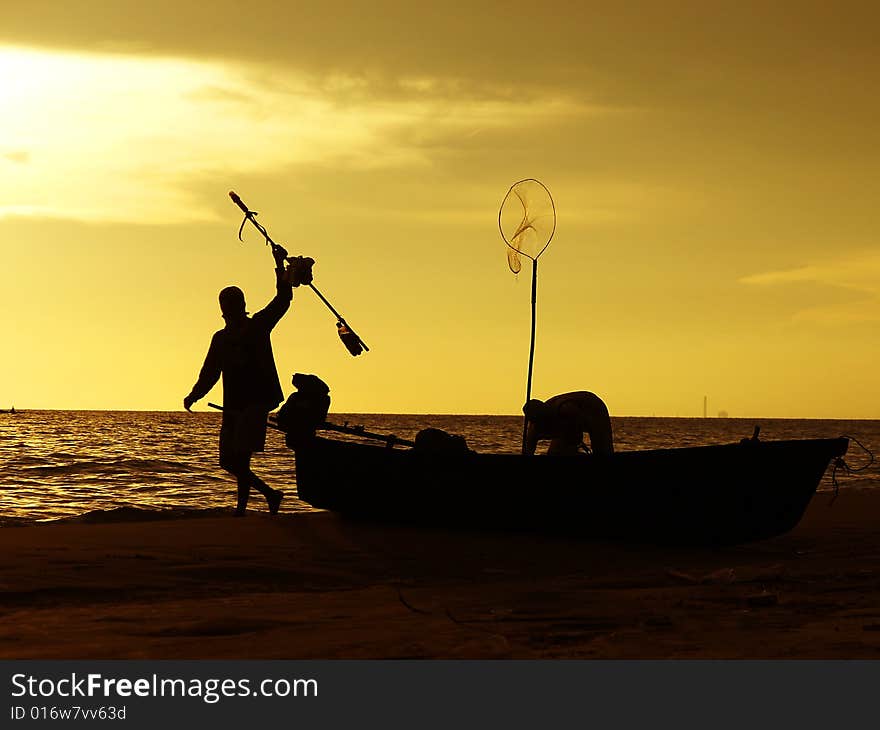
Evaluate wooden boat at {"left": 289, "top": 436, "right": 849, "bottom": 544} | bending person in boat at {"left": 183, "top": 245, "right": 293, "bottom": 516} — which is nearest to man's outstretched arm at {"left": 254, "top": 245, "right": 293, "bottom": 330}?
bending person in boat at {"left": 183, "top": 245, "right": 293, "bottom": 516}

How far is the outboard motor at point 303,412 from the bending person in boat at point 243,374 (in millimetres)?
181

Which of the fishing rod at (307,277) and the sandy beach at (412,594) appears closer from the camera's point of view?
the sandy beach at (412,594)

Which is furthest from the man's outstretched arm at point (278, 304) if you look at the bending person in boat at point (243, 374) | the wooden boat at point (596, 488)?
the wooden boat at point (596, 488)

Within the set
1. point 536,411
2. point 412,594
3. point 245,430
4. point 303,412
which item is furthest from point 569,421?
point 412,594

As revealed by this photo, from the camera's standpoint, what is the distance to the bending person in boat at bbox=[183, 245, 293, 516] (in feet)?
35.4

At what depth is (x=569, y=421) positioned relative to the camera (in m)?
10.3

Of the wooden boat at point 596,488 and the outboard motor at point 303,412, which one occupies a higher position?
the outboard motor at point 303,412

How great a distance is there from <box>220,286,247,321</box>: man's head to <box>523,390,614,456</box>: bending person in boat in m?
2.96

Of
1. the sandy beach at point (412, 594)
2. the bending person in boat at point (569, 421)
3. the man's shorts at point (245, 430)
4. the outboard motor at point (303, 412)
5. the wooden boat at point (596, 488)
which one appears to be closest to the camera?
the sandy beach at point (412, 594)

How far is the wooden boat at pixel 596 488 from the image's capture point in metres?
9.35

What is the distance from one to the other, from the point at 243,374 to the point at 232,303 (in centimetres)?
72

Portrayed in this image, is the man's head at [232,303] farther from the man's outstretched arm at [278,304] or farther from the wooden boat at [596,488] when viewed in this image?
the wooden boat at [596,488]

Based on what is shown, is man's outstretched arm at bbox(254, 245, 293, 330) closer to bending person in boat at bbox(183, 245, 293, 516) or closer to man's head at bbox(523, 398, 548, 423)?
bending person in boat at bbox(183, 245, 293, 516)

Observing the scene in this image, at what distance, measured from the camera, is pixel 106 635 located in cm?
580
